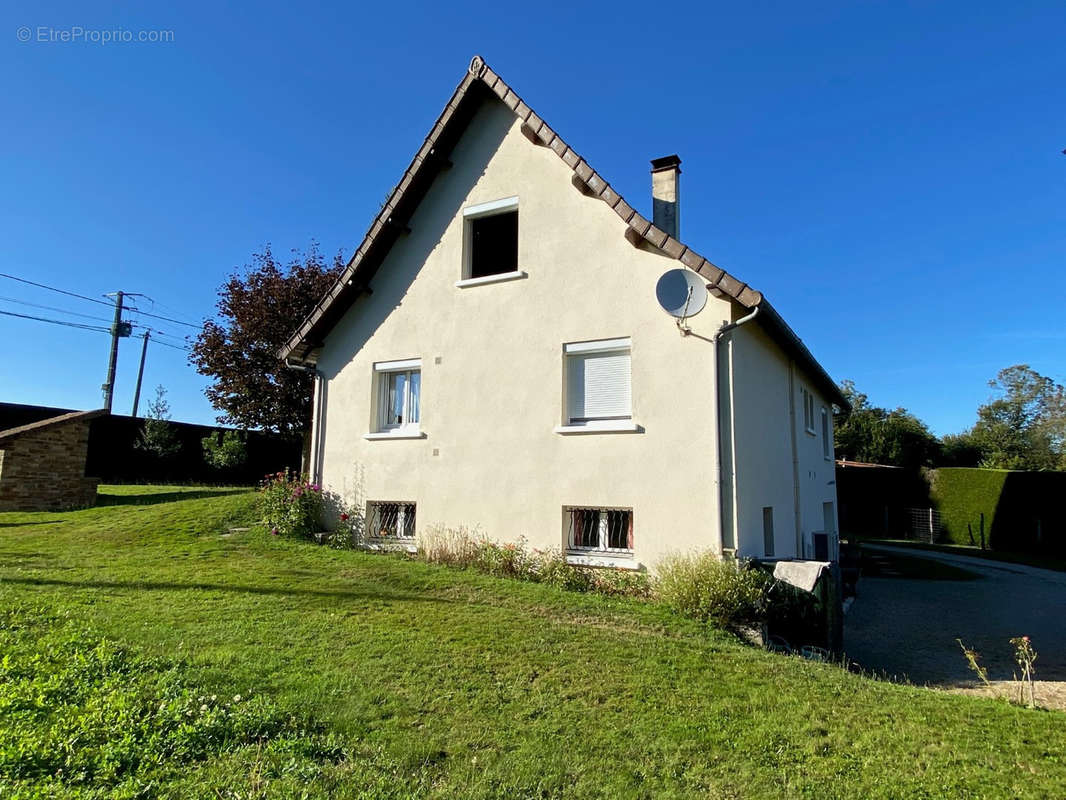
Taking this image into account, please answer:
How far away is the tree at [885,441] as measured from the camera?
42125mm

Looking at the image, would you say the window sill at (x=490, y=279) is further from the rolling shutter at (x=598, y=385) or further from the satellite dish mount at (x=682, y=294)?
the satellite dish mount at (x=682, y=294)

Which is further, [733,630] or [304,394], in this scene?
[304,394]

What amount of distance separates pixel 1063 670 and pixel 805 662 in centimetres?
492

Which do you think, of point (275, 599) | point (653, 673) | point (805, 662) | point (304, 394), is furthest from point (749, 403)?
point (304, 394)

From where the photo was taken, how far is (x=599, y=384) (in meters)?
9.96

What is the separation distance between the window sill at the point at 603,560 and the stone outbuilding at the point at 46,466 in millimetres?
13314

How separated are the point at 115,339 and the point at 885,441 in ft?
161

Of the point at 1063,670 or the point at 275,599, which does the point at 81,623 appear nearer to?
the point at 275,599

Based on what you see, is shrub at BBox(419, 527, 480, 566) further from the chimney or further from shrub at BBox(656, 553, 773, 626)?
the chimney

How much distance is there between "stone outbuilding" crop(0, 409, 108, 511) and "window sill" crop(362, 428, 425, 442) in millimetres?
8991

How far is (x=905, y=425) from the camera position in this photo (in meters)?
Result: 42.6

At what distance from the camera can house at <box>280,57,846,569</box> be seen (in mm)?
8938

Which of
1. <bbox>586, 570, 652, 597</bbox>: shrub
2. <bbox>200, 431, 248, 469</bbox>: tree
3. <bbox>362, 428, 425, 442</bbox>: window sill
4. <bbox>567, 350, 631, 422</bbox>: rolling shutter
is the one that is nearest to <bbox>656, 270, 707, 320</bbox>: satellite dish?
<bbox>567, 350, 631, 422</bbox>: rolling shutter

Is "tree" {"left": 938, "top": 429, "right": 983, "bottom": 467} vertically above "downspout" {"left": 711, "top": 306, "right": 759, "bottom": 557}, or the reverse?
"tree" {"left": 938, "top": 429, "right": 983, "bottom": 467}
